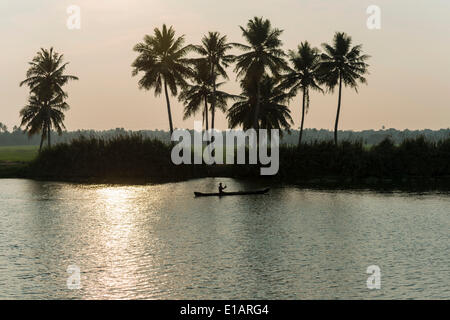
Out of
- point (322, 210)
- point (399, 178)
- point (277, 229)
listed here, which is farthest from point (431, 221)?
point (399, 178)

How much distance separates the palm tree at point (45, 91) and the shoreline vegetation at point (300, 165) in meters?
15.0

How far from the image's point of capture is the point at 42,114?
8825cm

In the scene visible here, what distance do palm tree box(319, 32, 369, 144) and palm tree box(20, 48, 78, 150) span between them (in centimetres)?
4177

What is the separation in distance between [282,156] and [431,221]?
34.2 m

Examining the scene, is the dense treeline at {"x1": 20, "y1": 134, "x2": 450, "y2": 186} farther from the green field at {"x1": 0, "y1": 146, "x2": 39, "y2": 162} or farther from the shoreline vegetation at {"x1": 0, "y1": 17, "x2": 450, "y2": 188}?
the green field at {"x1": 0, "y1": 146, "x2": 39, "y2": 162}

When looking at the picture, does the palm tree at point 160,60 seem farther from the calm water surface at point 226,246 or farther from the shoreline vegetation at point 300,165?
the calm water surface at point 226,246

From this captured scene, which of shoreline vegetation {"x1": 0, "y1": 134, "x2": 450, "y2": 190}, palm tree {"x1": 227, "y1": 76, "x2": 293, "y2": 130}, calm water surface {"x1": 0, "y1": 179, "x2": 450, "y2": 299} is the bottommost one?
calm water surface {"x1": 0, "y1": 179, "x2": 450, "y2": 299}

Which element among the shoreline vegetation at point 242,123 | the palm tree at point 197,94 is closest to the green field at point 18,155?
the shoreline vegetation at point 242,123

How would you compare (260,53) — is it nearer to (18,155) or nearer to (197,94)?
(197,94)

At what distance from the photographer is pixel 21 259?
25672 millimetres

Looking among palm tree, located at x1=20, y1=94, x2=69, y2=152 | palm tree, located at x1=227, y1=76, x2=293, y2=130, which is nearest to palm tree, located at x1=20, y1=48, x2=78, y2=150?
palm tree, located at x1=20, y1=94, x2=69, y2=152

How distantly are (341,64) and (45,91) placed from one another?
47937 millimetres

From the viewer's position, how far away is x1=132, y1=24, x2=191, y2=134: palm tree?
73875 millimetres

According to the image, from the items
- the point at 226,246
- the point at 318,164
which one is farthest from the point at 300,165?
the point at 226,246
